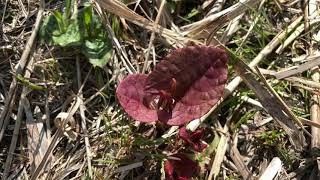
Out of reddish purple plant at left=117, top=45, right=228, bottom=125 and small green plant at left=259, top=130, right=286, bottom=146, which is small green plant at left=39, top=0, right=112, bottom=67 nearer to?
reddish purple plant at left=117, top=45, right=228, bottom=125

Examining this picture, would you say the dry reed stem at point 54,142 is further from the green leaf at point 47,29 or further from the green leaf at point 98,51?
the green leaf at point 47,29

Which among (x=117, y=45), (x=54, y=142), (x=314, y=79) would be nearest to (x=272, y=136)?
(x=314, y=79)

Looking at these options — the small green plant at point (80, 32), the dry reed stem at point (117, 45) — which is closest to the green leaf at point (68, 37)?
the small green plant at point (80, 32)

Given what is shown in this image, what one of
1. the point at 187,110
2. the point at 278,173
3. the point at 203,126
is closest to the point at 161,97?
the point at 187,110

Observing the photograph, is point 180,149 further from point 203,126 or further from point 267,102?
point 267,102

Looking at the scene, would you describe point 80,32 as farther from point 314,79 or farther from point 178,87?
point 314,79

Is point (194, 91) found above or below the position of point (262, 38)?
below
